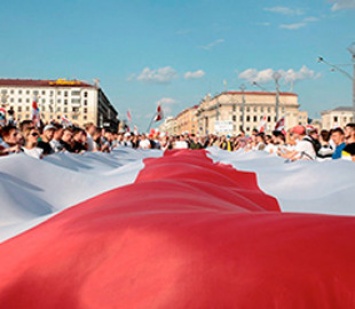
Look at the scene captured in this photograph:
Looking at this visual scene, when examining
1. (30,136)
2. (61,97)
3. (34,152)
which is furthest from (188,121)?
(34,152)

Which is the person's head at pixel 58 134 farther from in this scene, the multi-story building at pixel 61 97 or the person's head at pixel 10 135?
the multi-story building at pixel 61 97

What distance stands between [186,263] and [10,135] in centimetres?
544

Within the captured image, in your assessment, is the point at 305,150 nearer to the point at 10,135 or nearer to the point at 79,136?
the point at 79,136

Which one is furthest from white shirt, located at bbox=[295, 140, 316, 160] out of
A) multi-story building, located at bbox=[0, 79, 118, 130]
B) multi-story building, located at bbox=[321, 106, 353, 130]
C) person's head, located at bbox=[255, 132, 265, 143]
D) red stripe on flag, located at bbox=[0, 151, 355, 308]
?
multi-story building, located at bbox=[321, 106, 353, 130]

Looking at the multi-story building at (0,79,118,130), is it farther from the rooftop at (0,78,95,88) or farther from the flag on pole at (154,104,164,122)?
the flag on pole at (154,104,164,122)

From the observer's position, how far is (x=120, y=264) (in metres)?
1.65

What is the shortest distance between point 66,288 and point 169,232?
13.1 inches

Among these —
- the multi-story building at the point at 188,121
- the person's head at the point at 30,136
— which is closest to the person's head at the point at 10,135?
the person's head at the point at 30,136

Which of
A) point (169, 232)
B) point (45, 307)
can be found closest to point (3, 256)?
point (45, 307)

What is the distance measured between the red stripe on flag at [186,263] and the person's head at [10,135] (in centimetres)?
479

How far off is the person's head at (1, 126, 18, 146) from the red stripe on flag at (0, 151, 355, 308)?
4.79 meters

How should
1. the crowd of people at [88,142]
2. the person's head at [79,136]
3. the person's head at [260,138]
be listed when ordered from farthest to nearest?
1. the person's head at [260,138]
2. the person's head at [79,136]
3. the crowd of people at [88,142]

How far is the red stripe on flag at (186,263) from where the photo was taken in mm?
1434

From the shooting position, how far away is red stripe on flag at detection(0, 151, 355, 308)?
4.70ft
